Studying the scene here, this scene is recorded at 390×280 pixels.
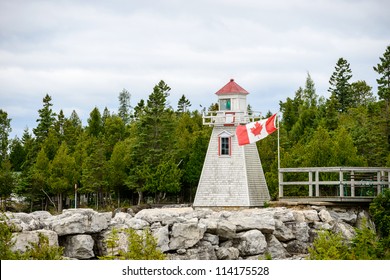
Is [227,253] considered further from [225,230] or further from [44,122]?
[44,122]

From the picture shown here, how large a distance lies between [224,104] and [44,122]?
24.0m

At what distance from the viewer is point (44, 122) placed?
58.0 meters

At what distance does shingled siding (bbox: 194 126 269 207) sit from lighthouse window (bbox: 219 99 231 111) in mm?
1120

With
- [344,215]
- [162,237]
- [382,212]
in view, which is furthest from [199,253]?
[344,215]

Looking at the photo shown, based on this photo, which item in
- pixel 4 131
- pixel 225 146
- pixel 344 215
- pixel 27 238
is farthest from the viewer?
pixel 4 131

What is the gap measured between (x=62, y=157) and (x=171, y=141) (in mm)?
6760

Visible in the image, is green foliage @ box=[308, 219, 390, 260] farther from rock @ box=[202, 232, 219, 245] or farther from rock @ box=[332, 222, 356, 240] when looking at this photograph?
rock @ box=[202, 232, 219, 245]

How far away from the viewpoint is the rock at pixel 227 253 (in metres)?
24.5

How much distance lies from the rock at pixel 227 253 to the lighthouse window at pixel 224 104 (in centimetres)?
1344

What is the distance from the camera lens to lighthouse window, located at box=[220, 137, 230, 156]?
36.5 m

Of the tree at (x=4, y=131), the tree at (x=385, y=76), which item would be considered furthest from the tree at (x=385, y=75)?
the tree at (x=4, y=131)

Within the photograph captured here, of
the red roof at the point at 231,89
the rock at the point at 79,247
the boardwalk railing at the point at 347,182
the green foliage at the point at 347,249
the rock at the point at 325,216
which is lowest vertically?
the rock at the point at 79,247

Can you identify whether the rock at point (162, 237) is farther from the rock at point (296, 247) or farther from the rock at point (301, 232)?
the rock at point (301, 232)
